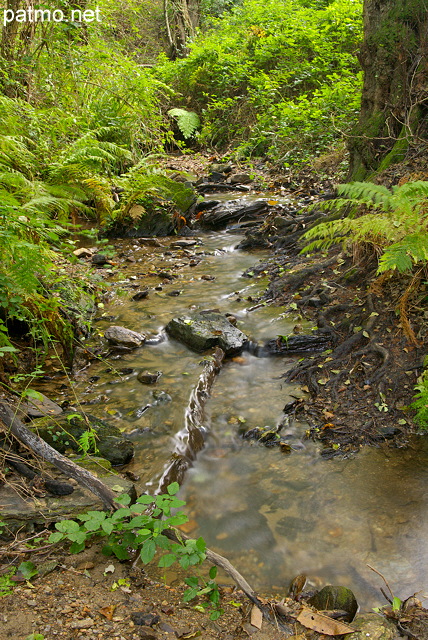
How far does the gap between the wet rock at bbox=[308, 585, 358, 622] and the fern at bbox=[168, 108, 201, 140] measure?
46.5ft

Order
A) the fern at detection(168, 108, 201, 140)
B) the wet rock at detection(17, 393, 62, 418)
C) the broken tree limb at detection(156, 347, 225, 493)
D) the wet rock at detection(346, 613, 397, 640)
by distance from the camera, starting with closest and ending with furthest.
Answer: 1. the wet rock at detection(346, 613, 397, 640)
2. the wet rock at detection(17, 393, 62, 418)
3. the broken tree limb at detection(156, 347, 225, 493)
4. the fern at detection(168, 108, 201, 140)

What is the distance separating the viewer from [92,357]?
479cm

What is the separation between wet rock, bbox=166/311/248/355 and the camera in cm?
500

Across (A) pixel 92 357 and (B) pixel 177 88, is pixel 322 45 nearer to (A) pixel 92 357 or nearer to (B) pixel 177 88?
(B) pixel 177 88

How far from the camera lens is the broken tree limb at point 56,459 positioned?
2416 mm

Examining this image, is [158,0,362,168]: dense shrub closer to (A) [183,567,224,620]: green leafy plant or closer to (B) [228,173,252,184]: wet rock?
(B) [228,173,252,184]: wet rock

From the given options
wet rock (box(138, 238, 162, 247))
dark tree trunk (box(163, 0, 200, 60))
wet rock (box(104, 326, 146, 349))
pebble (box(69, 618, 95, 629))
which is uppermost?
dark tree trunk (box(163, 0, 200, 60))

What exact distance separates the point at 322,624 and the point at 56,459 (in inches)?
63.7

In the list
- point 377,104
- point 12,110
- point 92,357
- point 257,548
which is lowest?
point 257,548

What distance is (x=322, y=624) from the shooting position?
2.17 meters

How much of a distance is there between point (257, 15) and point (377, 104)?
41.0 ft

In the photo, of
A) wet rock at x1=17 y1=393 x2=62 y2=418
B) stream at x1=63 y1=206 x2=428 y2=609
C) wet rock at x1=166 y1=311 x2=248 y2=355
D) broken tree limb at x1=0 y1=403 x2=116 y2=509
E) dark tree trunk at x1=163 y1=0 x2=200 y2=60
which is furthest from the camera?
dark tree trunk at x1=163 y1=0 x2=200 y2=60

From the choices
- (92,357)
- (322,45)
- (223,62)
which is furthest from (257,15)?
(92,357)

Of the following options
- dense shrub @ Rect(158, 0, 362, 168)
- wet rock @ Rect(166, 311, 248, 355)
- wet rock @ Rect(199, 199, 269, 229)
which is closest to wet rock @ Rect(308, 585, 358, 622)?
wet rock @ Rect(166, 311, 248, 355)
